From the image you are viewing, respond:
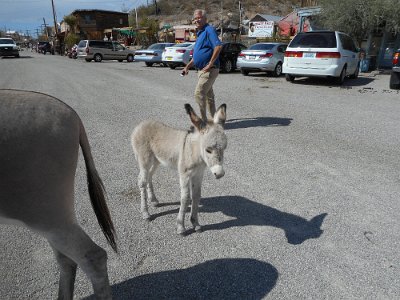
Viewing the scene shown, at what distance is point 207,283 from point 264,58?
1482cm

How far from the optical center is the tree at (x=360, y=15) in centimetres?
1697

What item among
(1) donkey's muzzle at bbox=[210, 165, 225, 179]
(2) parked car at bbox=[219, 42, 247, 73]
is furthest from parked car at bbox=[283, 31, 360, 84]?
(1) donkey's muzzle at bbox=[210, 165, 225, 179]

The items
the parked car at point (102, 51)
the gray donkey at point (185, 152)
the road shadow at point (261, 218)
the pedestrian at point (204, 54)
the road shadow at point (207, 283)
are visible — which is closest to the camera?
the road shadow at point (207, 283)

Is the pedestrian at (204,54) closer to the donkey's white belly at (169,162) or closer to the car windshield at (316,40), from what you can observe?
the donkey's white belly at (169,162)

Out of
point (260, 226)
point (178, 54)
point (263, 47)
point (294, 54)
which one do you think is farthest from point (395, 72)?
point (178, 54)

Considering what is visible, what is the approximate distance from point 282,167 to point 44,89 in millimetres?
9996

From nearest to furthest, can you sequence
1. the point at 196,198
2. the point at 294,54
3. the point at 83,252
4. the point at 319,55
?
1. the point at 83,252
2. the point at 196,198
3. the point at 319,55
4. the point at 294,54

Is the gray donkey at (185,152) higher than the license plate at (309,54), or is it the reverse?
the license plate at (309,54)

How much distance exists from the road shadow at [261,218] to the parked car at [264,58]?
1318 cm

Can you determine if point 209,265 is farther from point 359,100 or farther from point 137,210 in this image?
point 359,100

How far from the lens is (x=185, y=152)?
322 cm

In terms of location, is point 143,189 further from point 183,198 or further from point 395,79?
point 395,79

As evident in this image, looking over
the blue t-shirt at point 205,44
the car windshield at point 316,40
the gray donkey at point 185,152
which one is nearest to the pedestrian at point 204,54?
the blue t-shirt at point 205,44

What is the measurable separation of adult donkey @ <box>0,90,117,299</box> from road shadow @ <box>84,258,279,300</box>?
1.59 ft
